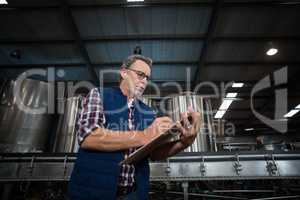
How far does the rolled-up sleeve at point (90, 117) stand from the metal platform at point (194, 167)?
1.40 m

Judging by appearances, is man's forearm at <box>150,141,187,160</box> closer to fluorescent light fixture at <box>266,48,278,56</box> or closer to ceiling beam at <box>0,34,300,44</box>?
ceiling beam at <box>0,34,300,44</box>

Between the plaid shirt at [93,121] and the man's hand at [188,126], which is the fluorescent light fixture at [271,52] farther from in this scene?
the plaid shirt at [93,121]

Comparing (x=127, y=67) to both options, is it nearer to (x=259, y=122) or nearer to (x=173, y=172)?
(x=173, y=172)

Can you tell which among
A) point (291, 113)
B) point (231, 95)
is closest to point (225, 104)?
point (231, 95)

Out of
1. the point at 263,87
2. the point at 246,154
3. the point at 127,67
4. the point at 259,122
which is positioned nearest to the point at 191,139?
the point at 127,67

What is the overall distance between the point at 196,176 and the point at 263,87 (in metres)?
6.91

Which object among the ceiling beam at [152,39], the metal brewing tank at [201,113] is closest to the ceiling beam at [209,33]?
the ceiling beam at [152,39]

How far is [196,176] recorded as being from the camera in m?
2.21

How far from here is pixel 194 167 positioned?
2234 millimetres

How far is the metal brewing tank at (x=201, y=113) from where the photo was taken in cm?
282

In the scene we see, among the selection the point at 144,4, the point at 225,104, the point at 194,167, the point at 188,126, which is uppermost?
the point at 144,4

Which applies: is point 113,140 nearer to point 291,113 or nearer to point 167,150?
point 167,150

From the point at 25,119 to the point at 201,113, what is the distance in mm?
2100

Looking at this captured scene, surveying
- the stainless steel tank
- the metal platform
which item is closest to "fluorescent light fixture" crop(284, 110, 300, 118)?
the metal platform
